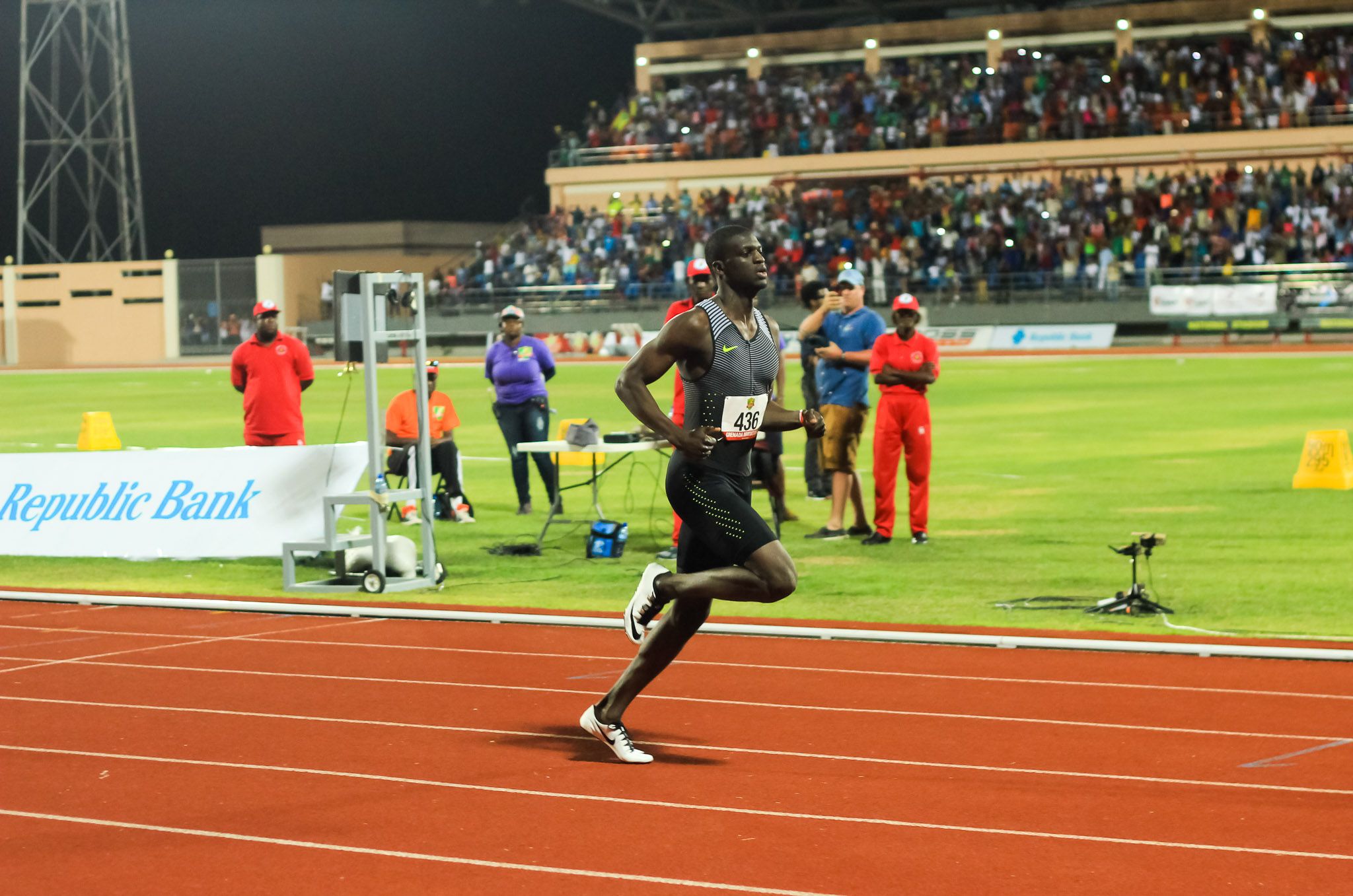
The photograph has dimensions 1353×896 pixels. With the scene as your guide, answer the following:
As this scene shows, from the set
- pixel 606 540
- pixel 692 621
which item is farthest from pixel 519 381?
A: pixel 692 621

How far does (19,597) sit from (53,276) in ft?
183

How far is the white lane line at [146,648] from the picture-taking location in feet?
29.5

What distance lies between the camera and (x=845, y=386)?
13766 millimetres

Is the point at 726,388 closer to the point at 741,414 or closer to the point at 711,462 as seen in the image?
the point at 741,414

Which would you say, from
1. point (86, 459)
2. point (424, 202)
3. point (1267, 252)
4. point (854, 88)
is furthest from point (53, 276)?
point (86, 459)

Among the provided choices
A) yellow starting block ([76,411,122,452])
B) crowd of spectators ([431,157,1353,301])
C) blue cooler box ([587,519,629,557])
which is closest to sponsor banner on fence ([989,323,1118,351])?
crowd of spectators ([431,157,1353,301])

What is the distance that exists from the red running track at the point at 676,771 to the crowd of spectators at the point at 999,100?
48.5 metres

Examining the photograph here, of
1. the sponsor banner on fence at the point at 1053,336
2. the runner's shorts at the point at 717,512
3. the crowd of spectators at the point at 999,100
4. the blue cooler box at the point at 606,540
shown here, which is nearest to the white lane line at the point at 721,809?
the runner's shorts at the point at 717,512

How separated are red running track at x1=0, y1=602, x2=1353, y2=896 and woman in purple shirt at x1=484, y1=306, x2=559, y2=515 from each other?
5.70m

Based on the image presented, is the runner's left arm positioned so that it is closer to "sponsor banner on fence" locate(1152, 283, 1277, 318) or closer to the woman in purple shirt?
the woman in purple shirt

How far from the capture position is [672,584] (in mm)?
6508

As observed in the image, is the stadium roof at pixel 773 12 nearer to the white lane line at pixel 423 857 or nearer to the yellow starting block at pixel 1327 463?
the yellow starting block at pixel 1327 463

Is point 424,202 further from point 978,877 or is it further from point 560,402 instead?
point 978,877

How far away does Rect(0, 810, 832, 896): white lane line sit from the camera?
197 inches
